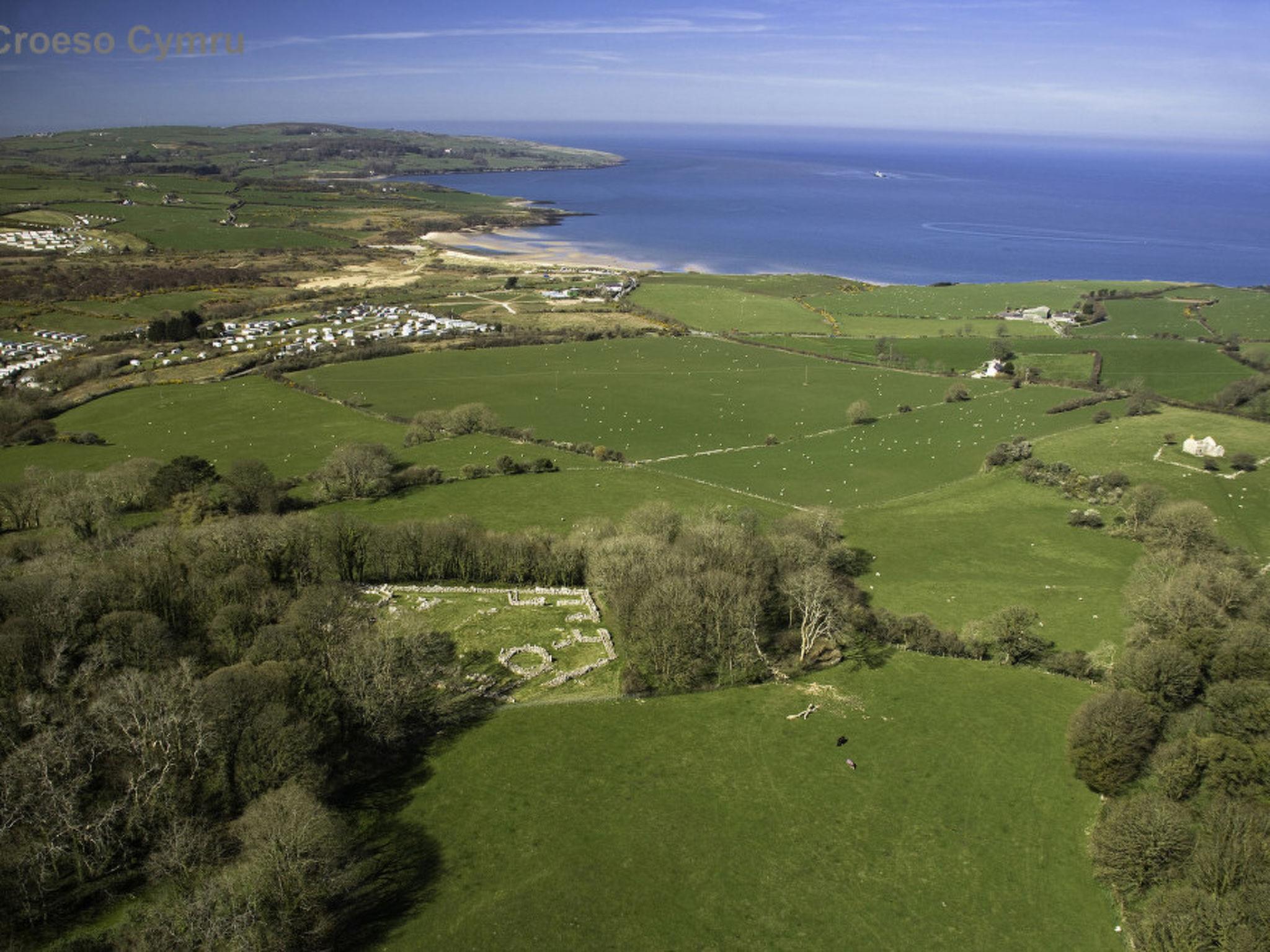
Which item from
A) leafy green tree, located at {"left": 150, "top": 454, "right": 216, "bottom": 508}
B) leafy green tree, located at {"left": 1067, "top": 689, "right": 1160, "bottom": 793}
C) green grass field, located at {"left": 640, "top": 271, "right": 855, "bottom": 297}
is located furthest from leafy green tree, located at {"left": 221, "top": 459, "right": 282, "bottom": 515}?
green grass field, located at {"left": 640, "top": 271, "right": 855, "bottom": 297}

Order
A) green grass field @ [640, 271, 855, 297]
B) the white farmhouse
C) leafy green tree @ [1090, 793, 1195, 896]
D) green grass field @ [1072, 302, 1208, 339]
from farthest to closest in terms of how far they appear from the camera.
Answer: green grass field @ [640, 271, 855, 297]
green grass field @ [1072, 302, 1208, 339]
the white farmhouse
leafy green tree @ [1090, 793, 1195, 896]

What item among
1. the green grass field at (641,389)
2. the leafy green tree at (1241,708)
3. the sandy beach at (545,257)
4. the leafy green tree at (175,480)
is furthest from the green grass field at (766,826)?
the sandy beach at (545,257)

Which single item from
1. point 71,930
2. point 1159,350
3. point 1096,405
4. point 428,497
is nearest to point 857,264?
point 1159,350

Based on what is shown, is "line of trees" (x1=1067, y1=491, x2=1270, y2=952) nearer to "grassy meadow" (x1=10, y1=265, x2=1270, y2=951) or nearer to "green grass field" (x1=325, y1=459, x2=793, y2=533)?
"grassy meadow" (x1=10, y1=265, x2=1270, y2=951)

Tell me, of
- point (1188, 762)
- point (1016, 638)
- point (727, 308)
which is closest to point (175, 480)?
point (1016, 638)

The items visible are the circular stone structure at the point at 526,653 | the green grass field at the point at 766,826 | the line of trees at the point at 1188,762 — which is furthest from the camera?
the circular stone structure at the point at 526,653

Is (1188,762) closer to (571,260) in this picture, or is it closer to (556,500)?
(556,500)

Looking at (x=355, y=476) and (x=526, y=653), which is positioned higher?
(x=355, y=476)

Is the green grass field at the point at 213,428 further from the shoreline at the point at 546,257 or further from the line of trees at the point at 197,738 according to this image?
the shoreline at the point at 546,257

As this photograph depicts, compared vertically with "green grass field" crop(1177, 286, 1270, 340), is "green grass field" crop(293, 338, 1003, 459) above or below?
below

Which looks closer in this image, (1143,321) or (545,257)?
(1143,321)
